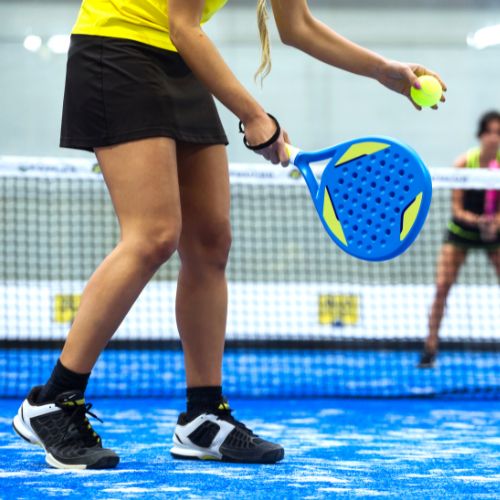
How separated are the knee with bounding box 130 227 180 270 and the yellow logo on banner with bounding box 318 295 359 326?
5.16 meters

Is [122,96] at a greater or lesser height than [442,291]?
greater

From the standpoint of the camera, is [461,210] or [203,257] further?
[461,210]

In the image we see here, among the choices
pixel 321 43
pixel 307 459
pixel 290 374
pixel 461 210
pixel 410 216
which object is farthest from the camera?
pixel 461 210

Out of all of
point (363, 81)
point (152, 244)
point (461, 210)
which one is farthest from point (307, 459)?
point (363, 81)

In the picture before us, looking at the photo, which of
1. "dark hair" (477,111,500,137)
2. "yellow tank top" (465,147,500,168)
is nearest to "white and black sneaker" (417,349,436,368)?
"yellow tank top" (465,147,500,168)

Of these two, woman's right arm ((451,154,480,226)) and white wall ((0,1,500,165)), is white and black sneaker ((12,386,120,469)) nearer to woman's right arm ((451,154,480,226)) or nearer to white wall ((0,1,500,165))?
woman's right arm ((451,154,480,226))

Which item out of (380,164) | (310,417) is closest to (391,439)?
(310,417)

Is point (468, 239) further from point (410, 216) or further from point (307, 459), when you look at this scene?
point (410, 216)

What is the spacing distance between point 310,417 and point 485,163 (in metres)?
2.96

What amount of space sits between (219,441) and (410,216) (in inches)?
→ 32.0

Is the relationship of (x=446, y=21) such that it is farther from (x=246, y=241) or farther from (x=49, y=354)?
(x=49, y=354)

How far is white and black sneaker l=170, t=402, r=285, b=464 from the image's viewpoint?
273 centimetres

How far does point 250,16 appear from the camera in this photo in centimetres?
850

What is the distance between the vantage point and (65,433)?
2.59 meters
